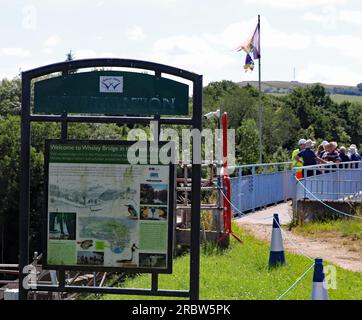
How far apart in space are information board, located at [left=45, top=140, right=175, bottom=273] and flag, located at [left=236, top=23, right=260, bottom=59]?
956 inches

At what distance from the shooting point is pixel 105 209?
845cm

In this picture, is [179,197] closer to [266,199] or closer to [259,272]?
[266,199]

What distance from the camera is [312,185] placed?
18703 millimetres

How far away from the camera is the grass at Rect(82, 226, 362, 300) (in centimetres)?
1071

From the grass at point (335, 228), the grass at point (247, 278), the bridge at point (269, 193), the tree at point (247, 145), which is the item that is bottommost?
the grass at point (247, 278)

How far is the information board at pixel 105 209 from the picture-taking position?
8359 millimetres

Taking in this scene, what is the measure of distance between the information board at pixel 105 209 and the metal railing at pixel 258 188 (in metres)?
10.7

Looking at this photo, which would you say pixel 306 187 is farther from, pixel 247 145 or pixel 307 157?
pixel 247 145

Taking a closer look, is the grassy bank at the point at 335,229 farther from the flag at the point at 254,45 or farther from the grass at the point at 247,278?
the flag at the point at 254,45

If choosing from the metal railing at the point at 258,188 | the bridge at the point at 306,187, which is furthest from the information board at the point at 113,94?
the metal railing at the point at 258,188

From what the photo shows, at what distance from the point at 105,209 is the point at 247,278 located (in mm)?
4116

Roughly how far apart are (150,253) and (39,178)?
37.4 meters

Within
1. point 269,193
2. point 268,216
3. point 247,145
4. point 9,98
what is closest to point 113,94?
point 268,216

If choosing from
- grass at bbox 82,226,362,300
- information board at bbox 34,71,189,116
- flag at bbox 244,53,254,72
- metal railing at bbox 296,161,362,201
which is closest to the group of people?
metal railing at bbox 296,161,362,201
